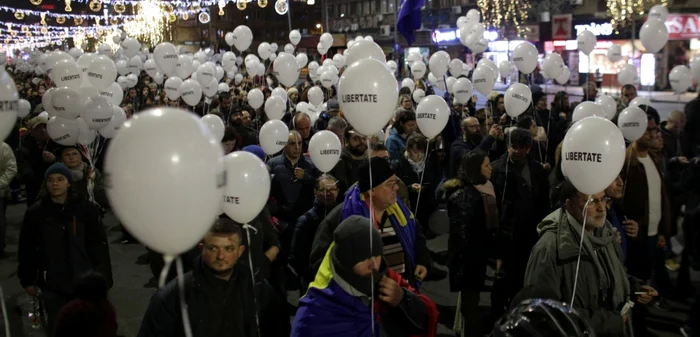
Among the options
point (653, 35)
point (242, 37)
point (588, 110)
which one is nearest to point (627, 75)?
point (653, 35)

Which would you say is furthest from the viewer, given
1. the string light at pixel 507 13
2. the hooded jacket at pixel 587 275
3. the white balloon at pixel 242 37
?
the string light at pixel 507 13

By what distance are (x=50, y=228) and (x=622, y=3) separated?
82.8 ft

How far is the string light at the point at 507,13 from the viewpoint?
30.8 m

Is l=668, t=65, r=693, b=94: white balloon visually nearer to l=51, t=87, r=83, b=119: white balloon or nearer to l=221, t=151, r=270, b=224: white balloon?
l=221, t=151, r=270, b=224: white balloon

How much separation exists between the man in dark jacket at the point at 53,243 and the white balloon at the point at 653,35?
27.2 feet

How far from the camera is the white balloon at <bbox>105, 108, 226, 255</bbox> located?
2080 mm

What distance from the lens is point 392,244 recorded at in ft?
12.1

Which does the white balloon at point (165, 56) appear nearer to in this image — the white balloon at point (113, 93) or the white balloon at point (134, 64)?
the white balloon at point (113, 93)

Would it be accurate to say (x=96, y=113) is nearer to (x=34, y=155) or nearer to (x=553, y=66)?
(x=34, y=155)

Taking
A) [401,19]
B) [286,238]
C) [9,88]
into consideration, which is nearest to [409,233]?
[286,238]

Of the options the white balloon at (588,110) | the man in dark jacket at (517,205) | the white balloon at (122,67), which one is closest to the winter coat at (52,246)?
the man in dark jacket at (517,205)

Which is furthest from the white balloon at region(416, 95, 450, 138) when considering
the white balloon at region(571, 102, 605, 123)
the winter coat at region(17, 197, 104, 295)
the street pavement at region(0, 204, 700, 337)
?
the winter coat at region(17, 197, 104, 295)

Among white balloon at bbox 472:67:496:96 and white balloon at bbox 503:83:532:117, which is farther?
white balloon at bbox 472:67:496:96

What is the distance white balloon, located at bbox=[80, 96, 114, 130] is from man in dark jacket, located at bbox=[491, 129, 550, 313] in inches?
158
